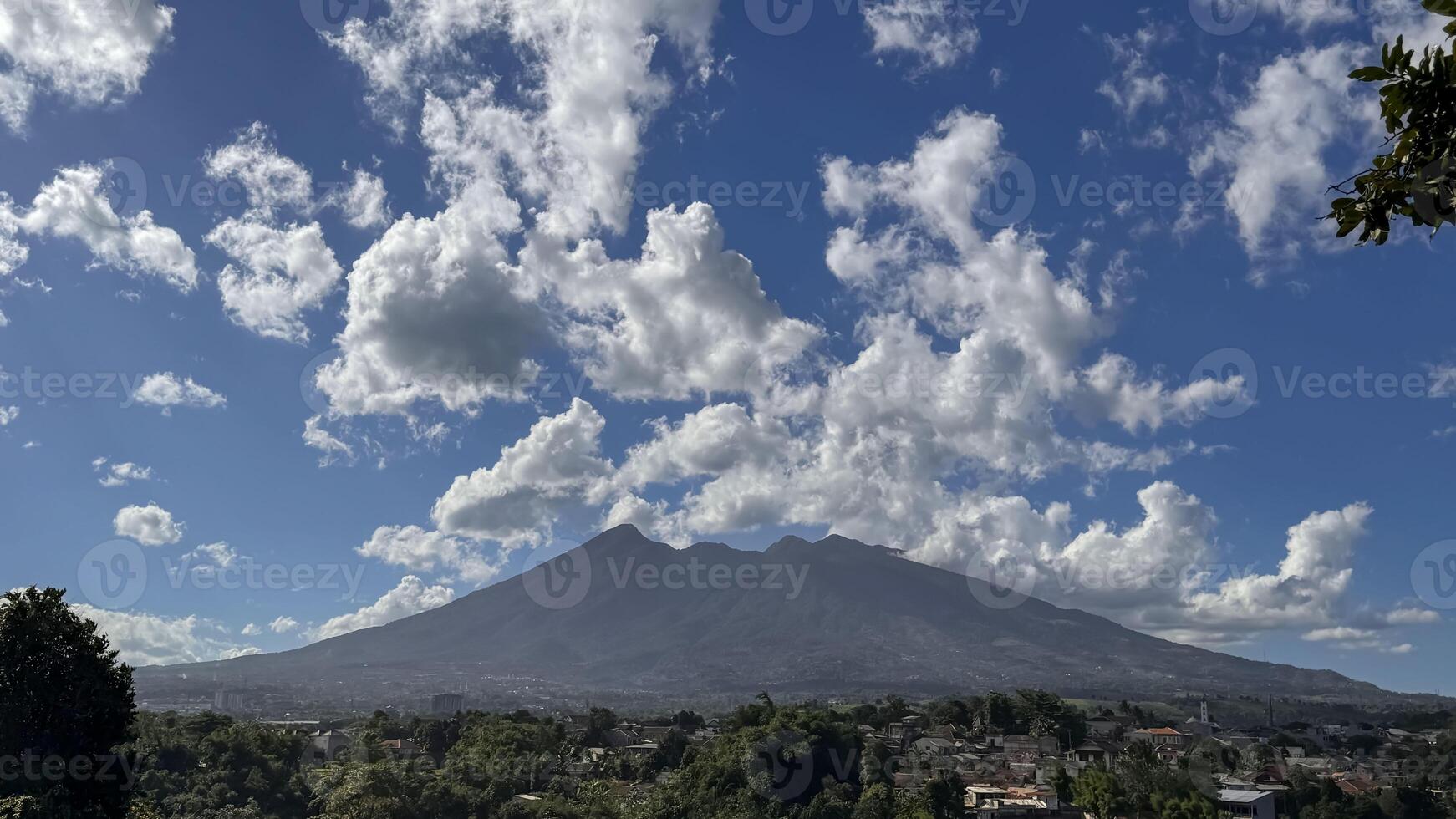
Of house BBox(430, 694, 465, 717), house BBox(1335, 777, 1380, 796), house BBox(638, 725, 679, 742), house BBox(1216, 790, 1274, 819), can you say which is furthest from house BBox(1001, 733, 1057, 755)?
house BBox(430, 694, 465, 717)

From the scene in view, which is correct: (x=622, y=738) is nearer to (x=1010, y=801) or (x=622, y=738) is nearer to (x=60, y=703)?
(x=1010, y=801)

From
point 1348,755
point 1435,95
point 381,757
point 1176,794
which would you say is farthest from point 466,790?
point 1348,755

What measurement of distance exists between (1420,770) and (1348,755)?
61.4 ft

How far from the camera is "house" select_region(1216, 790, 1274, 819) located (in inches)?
2018

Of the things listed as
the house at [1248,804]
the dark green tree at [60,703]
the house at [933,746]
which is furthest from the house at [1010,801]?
the dark green tree at [60,703]

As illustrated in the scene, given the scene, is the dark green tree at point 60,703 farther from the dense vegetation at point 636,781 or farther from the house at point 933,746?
the house at point 933,746

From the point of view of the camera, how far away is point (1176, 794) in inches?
1913

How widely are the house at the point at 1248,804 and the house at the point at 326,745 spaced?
55.5m

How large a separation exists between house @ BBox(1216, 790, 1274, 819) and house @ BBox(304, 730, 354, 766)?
182ft

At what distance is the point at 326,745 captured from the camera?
2970 inches

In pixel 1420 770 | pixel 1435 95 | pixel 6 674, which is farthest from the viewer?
pixel 1420 770

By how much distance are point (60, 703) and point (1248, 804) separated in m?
53.3

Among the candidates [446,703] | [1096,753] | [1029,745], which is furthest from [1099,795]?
[446,703]

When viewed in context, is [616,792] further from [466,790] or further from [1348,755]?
[1348,755]
